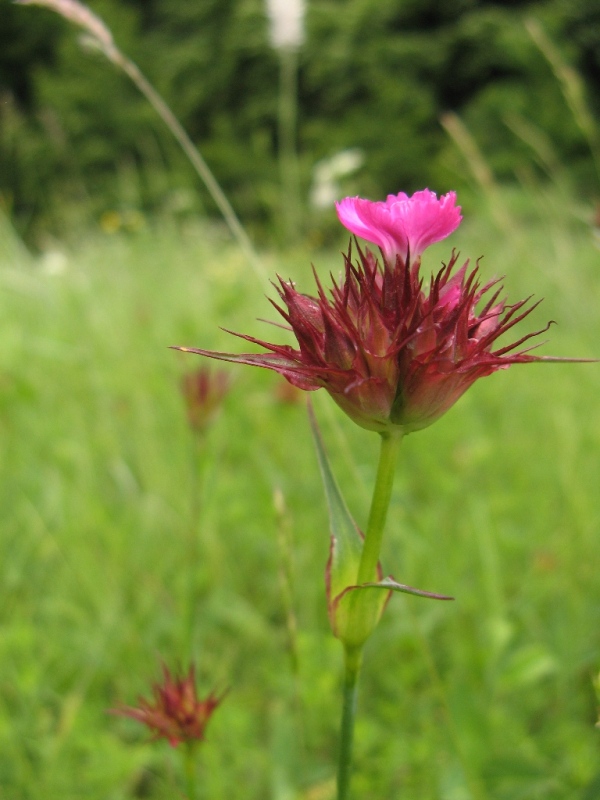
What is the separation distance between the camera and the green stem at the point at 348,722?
47cm

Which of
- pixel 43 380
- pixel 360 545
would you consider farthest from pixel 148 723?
pixel 43 380

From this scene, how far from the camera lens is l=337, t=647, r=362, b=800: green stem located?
0.47 m

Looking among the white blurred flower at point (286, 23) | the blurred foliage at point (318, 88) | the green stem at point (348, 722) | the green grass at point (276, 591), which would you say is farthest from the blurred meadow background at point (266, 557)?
the blurred foliage at point (318, 88)

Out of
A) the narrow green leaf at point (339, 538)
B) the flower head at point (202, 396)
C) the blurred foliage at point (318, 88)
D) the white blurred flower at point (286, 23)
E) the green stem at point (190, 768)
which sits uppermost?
the blurred foliage at point (318, 88)

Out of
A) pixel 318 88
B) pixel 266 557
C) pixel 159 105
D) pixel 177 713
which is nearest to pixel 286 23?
pixel 159 105

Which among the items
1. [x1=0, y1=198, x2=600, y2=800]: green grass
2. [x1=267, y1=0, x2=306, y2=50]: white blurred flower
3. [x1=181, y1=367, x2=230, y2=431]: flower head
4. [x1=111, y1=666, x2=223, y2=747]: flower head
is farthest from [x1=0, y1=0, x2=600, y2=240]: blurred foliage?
[x1=111, y1=666, x2=223, y2=747]: flower head

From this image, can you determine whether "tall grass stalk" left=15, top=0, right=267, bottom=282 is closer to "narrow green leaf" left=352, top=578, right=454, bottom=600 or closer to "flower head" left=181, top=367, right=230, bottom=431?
"flower head" left=181, top=367, right=230, bottom=431

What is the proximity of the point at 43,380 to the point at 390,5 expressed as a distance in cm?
1149

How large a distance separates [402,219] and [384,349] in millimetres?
83

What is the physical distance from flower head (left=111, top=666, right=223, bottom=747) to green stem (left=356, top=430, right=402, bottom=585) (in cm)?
22

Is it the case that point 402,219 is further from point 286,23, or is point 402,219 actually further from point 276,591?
point 286,23

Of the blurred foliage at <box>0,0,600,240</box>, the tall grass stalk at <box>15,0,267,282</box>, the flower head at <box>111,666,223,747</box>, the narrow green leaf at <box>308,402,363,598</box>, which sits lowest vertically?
the flower head at <box>111,666,223,747</box>

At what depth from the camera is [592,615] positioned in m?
1.14

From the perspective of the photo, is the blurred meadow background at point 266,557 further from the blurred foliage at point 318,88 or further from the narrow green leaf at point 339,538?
the blurred foliage at point 318,88
